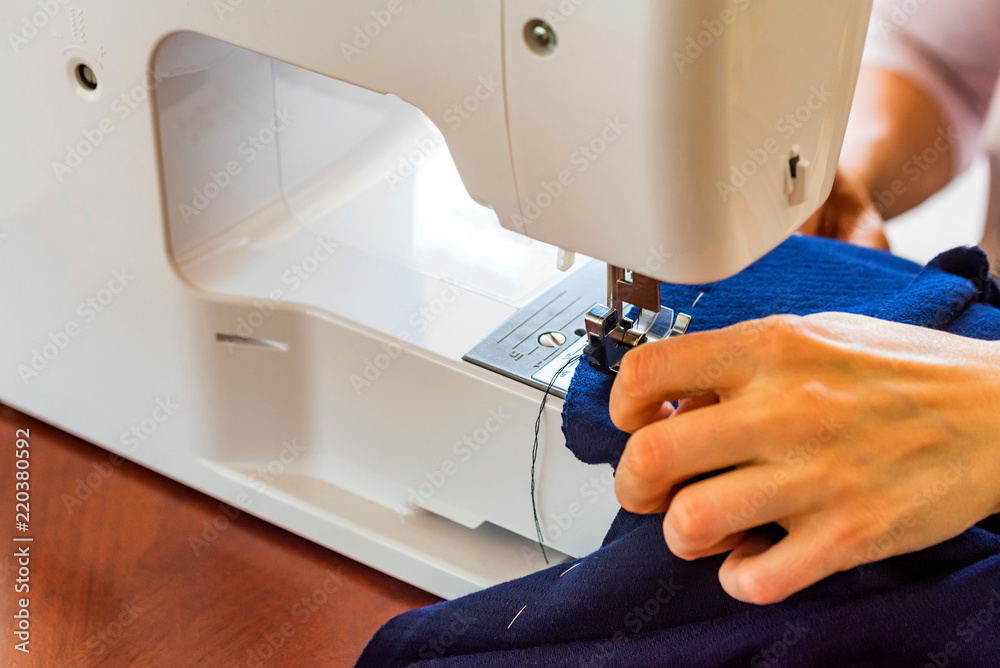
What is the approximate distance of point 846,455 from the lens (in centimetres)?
53

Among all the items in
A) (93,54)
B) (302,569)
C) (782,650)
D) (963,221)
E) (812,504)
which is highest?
(93,54)

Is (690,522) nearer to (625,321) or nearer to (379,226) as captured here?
(625,321)

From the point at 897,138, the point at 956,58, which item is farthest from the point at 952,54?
the point at 897,138

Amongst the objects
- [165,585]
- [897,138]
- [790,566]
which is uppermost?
[790,566]

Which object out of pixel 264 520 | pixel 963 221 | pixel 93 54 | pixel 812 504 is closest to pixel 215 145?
pixel 93 54

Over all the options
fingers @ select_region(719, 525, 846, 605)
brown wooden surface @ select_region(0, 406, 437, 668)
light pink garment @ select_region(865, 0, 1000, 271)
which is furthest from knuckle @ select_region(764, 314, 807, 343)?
light pink garment @ select_region(865, 0, 1000, 271)

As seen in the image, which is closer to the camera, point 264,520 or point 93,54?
point 93,54

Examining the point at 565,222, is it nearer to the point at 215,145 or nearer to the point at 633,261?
the point at 633,261

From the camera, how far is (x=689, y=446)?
1.75 feet

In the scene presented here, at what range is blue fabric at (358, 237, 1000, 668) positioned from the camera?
23.0 inches

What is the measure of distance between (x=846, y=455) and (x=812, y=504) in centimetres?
3

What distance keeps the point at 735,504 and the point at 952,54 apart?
965 millimetres

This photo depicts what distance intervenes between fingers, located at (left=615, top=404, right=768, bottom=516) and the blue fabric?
10cm

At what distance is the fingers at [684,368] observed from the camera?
0.55 meters
